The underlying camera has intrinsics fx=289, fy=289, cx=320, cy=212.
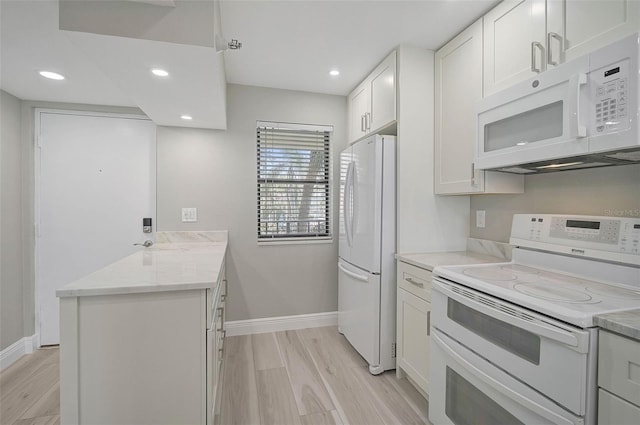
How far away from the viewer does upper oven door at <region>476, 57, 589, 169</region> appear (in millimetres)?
1152

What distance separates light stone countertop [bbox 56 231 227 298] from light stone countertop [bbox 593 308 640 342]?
141 centimetres

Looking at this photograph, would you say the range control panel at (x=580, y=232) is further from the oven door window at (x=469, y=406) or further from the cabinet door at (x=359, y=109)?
the cabinet door at (x=359, y=109)

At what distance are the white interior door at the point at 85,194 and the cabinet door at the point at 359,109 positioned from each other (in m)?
2.01

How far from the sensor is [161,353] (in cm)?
129

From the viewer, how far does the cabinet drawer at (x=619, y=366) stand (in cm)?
81

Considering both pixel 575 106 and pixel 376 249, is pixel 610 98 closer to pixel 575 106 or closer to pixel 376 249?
pixel 575 106

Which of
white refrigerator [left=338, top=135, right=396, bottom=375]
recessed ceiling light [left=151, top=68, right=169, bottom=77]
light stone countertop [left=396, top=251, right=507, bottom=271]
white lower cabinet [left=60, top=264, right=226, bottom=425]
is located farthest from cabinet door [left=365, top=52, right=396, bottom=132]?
white lower cabinet [left=60, top=264, right=226, bottom=425]

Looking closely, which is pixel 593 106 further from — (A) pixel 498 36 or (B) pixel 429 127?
(B) pixel 429 127

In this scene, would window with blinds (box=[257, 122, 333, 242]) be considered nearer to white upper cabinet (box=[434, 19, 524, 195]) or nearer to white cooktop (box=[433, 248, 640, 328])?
white upper cabinet (box=[434, 19, 524, 195])

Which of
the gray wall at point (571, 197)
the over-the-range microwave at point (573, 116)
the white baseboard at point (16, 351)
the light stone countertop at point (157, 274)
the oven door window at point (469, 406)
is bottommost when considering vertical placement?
the white baseboard at point (16, 351)

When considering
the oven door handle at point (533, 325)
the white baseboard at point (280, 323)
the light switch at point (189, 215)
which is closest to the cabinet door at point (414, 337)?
the oven door handle at point (533, 325)

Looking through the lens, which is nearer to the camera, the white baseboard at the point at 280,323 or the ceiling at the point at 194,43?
the ceiling at the point at 194,43

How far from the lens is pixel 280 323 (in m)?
2.93

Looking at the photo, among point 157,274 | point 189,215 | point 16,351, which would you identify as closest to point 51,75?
point 189,215
